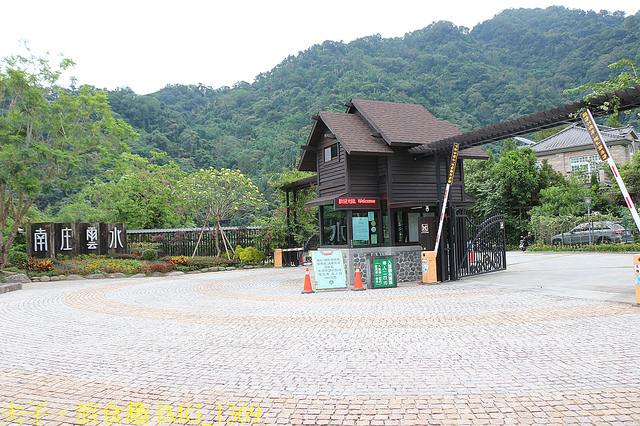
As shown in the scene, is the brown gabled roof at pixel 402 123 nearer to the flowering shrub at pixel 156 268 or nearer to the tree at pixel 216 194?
the tree at pixel 216 194

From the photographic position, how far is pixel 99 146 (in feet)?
75.8

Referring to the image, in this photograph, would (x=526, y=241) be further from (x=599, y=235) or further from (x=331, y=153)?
(x=331, y=153)

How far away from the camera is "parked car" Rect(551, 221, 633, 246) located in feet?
91.1

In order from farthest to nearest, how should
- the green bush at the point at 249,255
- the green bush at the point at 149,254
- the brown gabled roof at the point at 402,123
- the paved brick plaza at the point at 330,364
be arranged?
the green bush at the point at 249,255
the green bush at the point at 149,254
the brown gabled roof at the point at 402,123
the paved brick plaza at the point at 330,364

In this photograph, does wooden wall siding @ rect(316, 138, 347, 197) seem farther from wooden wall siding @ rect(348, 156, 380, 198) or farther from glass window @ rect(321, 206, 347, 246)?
glass window @ rect(321, 206, 347, 246)

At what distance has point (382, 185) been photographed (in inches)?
640

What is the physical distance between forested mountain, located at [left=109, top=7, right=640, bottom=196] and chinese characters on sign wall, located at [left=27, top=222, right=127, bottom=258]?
22.6m

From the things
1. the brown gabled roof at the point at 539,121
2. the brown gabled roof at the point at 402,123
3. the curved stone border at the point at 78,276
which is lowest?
the curved stone border at the point at 78,276

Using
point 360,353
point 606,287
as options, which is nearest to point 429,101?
point 606,287

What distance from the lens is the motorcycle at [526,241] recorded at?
32.7 metres

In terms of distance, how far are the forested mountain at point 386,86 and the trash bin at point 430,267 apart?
35.0 meters

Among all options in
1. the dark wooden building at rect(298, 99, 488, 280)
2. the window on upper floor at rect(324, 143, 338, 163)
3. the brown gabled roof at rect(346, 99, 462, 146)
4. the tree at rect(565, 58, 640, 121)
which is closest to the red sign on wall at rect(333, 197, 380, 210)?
the dark wooden building at rect(298, 99, 488, 280)

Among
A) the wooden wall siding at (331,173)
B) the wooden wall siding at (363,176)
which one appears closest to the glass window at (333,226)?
the wooden wall siding at (331,173)

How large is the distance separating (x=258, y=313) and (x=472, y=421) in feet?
20.8
